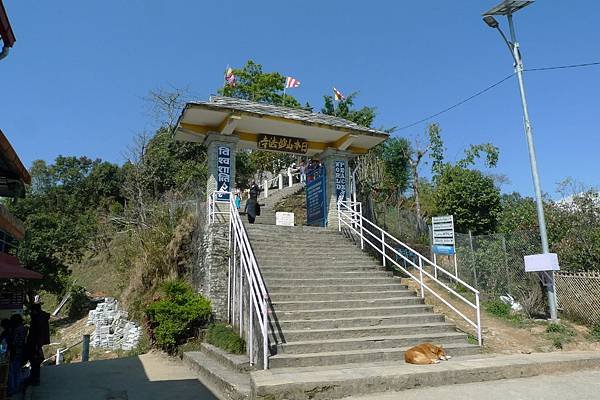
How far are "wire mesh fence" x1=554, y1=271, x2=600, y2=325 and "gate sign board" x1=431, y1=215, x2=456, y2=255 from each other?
2608 millimetres

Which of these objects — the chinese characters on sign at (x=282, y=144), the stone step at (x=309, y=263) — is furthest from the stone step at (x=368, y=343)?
the chinese characters on sign at (x=282, y=144)

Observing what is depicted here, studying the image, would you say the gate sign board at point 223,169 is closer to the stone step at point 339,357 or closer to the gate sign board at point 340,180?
the gate sign board at point 340,180

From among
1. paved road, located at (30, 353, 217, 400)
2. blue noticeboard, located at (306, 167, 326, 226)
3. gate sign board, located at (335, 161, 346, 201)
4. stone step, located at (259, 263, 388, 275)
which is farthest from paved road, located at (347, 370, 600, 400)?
blue noticeboard, located at (306, 167, 326, 226)

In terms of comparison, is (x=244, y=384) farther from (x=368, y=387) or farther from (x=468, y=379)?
(x=468, y=379)

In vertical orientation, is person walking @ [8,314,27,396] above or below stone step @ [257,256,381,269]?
below

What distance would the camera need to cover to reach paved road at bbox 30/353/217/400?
7.09 meters

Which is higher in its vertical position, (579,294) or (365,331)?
(579,294)

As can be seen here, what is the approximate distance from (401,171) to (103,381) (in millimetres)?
25246

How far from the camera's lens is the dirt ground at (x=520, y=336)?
8.32 m

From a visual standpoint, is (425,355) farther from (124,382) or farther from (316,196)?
(316,196)

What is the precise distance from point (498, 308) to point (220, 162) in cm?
825

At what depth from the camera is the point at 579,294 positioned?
9.92 m

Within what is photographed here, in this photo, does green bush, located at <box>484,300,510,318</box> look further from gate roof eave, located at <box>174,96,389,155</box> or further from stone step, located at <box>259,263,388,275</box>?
gate roof eave, located at <box>174,96,389,155</box>

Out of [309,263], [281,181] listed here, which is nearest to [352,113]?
[281,181]
